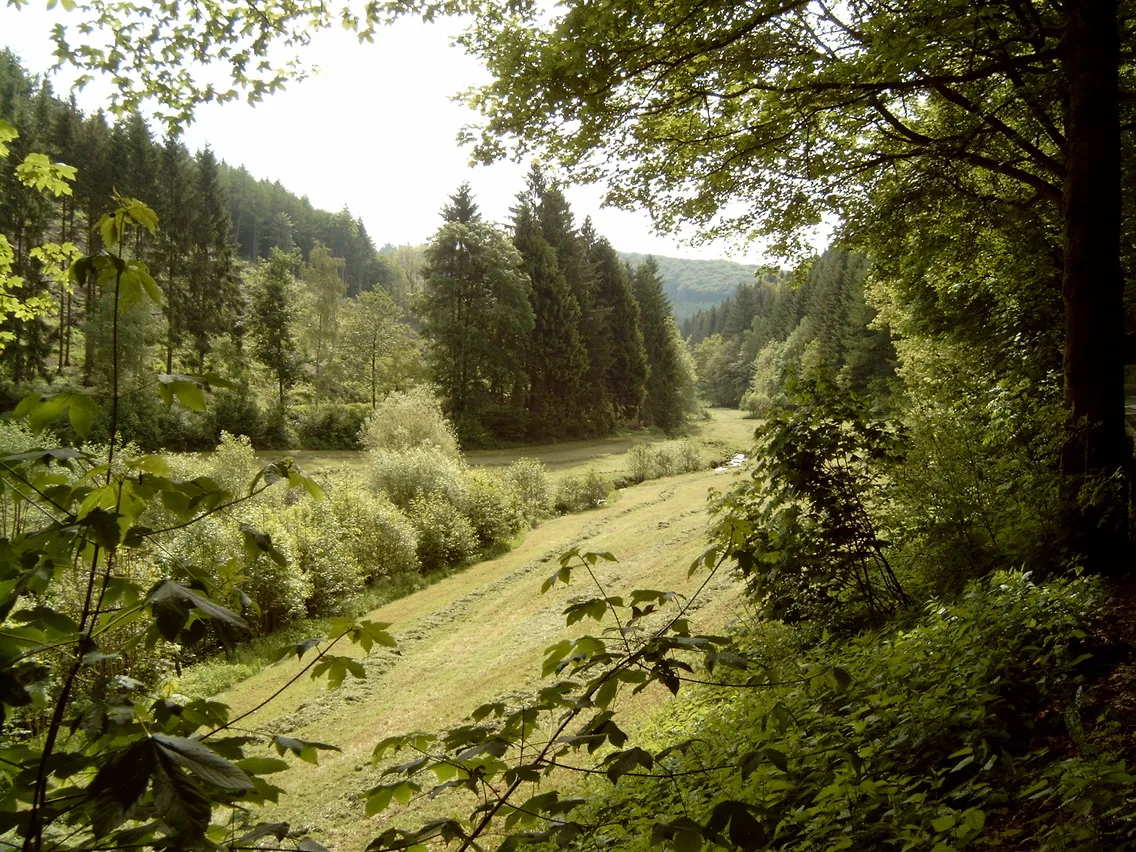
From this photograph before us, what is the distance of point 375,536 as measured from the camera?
15.2 meters

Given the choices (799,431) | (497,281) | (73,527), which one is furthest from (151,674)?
(497,281)

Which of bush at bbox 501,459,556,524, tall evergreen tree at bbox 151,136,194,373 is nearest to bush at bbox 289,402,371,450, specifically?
tall evergreen tree at bbox 151,136,194,373

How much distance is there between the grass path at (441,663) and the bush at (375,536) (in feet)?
3.88

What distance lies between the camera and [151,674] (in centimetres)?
913

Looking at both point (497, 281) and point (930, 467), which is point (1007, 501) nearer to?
point (930, 467)

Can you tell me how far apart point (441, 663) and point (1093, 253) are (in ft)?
30.7

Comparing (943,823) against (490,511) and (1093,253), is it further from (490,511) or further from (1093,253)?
(490,511)

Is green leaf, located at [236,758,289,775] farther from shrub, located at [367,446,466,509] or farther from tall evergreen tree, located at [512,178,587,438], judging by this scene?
tall evergreen tree, located at [512,178,587,438]

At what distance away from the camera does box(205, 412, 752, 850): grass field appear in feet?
22.2

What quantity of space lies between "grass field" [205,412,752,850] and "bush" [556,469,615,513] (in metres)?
4.62

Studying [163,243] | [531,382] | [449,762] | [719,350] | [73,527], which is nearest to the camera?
[73,527]

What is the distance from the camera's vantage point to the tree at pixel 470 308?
36469 mm

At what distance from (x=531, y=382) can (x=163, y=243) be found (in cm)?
2115

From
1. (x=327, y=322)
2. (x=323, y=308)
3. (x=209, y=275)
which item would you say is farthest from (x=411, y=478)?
(x=323, y=308)
